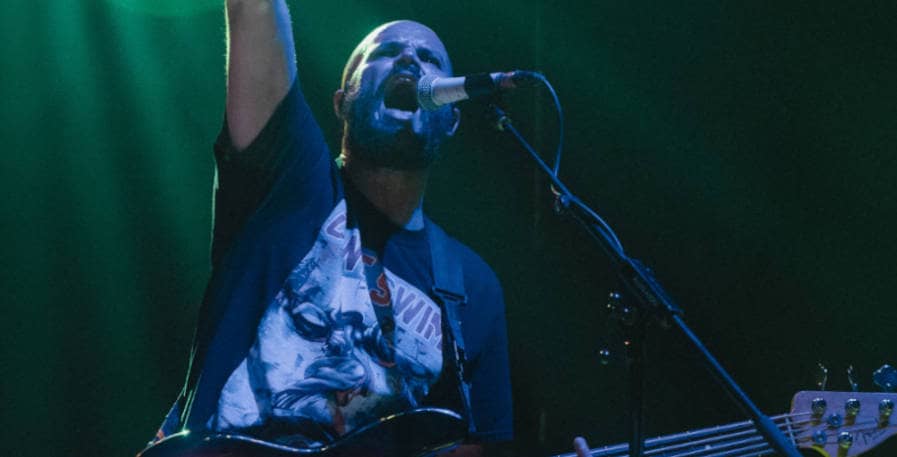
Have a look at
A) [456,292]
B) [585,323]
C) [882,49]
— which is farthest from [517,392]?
[882,49]

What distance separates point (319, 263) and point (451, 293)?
0.51 meters

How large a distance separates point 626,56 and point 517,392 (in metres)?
1.47

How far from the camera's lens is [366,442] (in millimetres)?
1476

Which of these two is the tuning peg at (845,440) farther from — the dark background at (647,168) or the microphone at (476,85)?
the microphone at (476,85)

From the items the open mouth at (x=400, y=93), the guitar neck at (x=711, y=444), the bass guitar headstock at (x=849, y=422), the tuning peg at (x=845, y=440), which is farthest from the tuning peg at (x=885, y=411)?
the open mouth at (x=400, y=93)

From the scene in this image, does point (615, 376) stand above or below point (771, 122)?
below

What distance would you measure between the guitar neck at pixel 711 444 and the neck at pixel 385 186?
1.01 m

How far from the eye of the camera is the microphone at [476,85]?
5.39 ft

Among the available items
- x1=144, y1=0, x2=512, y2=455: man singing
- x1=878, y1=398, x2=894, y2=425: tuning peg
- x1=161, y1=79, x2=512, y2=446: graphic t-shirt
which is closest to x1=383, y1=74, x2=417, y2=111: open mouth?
x1=144, y1=0, x2=512, y2=455: man singing

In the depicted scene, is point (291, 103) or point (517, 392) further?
point (517, 392)

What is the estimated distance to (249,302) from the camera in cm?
199

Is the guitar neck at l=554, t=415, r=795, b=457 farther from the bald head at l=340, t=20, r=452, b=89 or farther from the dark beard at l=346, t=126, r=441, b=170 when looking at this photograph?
the bald head at l=340, t=20, r=452, b=89

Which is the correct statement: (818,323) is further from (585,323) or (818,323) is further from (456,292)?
(456,292)

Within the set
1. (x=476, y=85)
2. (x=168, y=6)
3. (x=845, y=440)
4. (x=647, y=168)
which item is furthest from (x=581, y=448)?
(x=168, y=6)
